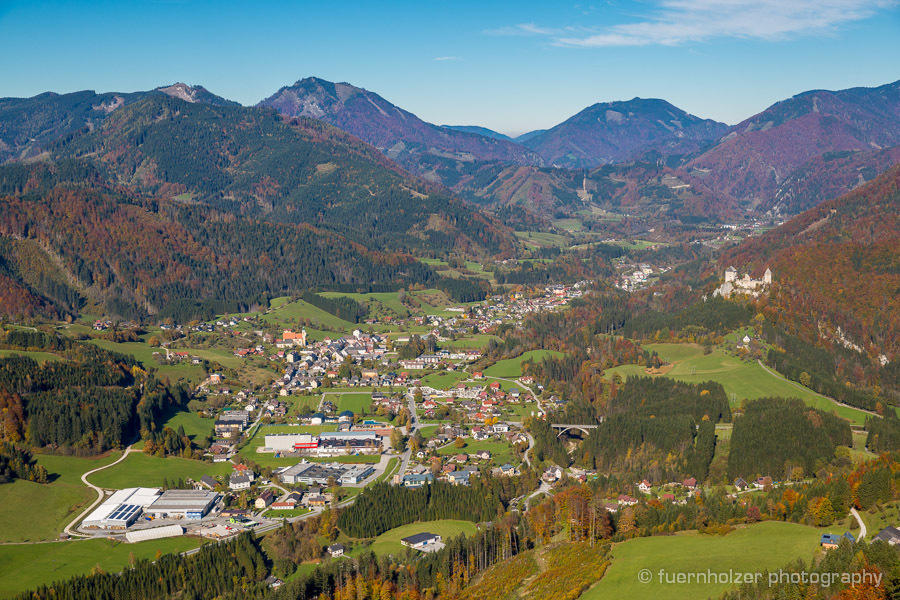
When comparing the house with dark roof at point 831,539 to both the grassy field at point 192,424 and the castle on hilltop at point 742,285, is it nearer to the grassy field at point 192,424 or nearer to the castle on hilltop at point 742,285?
the grassy field at point 192,424

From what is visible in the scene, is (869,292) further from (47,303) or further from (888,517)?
(47,303)

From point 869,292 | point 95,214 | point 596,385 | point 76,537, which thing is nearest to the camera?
point 76,537

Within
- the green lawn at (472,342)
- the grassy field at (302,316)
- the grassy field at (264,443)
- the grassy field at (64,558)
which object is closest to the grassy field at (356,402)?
the grassy field at (264,443)

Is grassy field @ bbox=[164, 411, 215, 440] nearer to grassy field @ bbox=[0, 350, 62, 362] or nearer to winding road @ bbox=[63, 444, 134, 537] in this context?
winding road @ bbox=[63, 444, 134, 537]

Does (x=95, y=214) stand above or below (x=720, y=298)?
above

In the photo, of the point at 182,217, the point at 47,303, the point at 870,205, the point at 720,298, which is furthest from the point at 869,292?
the point at 182,217

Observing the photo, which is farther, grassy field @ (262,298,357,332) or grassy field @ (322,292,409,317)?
grassy field @ (322,292,409,317)

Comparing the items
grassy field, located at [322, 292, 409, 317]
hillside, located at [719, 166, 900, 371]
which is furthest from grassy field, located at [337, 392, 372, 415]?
hillside, located at [719, 166, 900, 371]
